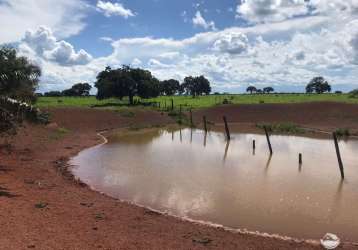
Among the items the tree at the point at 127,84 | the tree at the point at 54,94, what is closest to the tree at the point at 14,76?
the tree at the point at 127,84

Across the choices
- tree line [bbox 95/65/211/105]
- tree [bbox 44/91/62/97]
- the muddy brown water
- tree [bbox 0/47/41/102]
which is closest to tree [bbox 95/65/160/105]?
tree line [bbox 95/65/211/105]

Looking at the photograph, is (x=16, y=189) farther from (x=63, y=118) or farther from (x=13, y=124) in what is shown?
(x=63, y=118)

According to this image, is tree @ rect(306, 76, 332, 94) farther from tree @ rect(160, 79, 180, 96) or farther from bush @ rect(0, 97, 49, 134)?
bush @ rect(0, 97, 49, 134)

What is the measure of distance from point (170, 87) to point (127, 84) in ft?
225

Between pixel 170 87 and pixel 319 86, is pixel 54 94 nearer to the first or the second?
pixel 170 87

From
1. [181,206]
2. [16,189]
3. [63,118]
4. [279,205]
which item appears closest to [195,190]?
[181,206]

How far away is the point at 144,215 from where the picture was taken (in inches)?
556

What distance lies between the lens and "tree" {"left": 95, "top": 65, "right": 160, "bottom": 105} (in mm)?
71625

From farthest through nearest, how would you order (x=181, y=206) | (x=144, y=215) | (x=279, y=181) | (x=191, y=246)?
1. (x=279, y=181)
2. (x=181, y=206)
3. (x=144, y=215)
4. (x=191, y=246)

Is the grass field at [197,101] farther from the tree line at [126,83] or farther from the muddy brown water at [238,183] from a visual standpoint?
the muddy brown water at [238,183]

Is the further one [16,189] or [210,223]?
[16,189]

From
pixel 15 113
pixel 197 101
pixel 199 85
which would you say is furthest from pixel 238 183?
pixel 199 85

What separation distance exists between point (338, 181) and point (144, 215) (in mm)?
12852

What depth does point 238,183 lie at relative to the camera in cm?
2100
